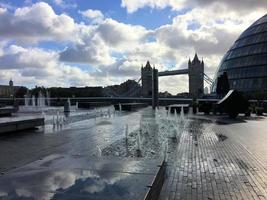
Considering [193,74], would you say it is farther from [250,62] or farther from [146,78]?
[250,62]

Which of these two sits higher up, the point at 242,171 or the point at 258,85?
the point at 258,85

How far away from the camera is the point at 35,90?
126m

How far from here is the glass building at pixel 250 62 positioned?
58.3 metres

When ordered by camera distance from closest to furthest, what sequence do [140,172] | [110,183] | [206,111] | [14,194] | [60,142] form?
[14,194] < [110,183] < [140,172] < [60,142] < [206,111]

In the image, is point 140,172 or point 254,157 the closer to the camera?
point 140,172

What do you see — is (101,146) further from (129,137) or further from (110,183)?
(110,183)

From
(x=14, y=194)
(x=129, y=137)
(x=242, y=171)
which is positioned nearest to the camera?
(x=14, y=194)

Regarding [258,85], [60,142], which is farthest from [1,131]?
[258,85]

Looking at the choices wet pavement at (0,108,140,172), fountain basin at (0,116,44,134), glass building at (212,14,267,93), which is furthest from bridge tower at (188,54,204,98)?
wet pavement at (0,108,140,172)

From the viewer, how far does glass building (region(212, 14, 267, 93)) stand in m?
58.3

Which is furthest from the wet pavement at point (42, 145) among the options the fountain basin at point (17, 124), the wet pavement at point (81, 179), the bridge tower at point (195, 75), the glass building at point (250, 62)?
the bridge tower at point (195, 75)

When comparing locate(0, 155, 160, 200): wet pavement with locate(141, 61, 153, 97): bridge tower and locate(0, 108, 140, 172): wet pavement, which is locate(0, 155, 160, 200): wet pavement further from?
locate(141, 61, 153, 97): bridge tower

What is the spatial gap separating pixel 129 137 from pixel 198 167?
222 inches

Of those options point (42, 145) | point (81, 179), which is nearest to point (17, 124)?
point (42, 145)
